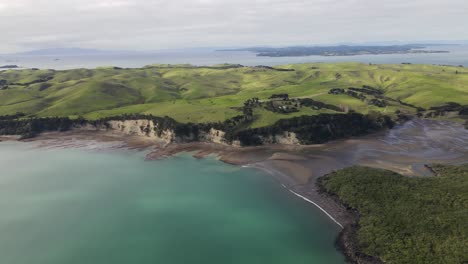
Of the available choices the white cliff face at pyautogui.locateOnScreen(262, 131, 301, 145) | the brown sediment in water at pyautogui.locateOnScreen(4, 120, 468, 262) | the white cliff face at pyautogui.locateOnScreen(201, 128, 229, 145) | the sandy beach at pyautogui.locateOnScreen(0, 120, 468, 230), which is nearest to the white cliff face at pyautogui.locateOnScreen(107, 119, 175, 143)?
the sandy beach at pyautogui.locateOnScreen(0, 120, 468, 230)

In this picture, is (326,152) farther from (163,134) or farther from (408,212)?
(163,134)

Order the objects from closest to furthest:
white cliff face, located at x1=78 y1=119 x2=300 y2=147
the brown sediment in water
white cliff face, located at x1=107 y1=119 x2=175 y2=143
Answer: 1. the brown sediment in water
2. white cliff face, located at x1=78 y1=119 x2=300 y2=147
3. white cliff face, located at x1=107 y1=119 x2=175 y2=143

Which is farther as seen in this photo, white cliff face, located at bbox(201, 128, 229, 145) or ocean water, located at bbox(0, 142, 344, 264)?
white cliff face, located at bbox(201, 128, 229, 145)

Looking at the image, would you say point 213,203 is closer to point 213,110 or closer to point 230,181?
point 230,181

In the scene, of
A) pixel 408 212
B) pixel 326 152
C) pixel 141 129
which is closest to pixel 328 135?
pixel 326 152

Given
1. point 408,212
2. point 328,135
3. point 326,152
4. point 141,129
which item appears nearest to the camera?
point 408,212

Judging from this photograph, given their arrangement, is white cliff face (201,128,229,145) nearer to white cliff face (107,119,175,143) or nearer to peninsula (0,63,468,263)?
peninsula (0,63,468,263)

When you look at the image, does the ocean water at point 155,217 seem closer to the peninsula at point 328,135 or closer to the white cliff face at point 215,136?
the peninsula at point 328,135
